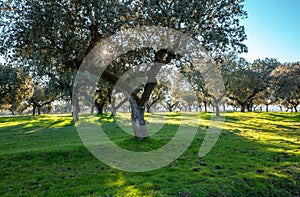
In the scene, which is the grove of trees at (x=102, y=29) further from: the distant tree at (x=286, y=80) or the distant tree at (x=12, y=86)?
the distant tree at (x=286, y=80)

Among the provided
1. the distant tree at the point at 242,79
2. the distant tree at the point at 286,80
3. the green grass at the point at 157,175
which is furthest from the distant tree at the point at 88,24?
the distant tree at the point at 286,80

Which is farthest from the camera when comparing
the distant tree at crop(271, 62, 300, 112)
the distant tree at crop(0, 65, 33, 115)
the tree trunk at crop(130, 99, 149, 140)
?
the distant tree at crop(271, 62, 300, 112)

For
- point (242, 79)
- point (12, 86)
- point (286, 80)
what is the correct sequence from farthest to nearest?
1. point (242, 79)
2. point (286, 80)
3. point (12, 86)

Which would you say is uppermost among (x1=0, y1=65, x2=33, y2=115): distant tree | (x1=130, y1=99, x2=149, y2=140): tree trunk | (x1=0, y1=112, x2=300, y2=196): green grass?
(x1=0, y1=65, x2=33, y2=115): distant tree

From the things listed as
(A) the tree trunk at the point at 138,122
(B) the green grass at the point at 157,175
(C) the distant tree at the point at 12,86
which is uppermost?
(C) the distant tree at the point at 12,86

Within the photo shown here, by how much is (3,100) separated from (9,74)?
22.2 ft

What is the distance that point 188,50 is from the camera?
16.7 m

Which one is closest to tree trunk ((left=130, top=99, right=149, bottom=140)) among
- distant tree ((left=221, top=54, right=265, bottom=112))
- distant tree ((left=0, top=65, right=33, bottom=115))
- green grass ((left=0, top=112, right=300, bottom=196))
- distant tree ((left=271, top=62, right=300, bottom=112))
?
green grass ((left=0, top=112, right=300, bottom=196))

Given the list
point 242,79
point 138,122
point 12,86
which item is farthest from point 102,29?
point 242,79

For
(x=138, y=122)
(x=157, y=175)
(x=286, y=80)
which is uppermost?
(x=286, y=80)

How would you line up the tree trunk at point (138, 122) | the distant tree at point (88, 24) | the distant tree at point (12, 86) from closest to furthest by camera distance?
the distant tree at point (88, 24), the tree trunk at point (138, 122), the distant tree at point (12, 86)

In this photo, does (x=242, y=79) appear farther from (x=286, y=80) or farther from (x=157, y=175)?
(x=157, y=175)

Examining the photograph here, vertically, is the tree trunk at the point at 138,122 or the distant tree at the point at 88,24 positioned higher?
the distant tree at the point at 88,24

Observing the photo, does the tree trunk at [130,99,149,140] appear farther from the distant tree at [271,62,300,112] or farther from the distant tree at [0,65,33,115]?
the distant tree at [271,62,300,112]
